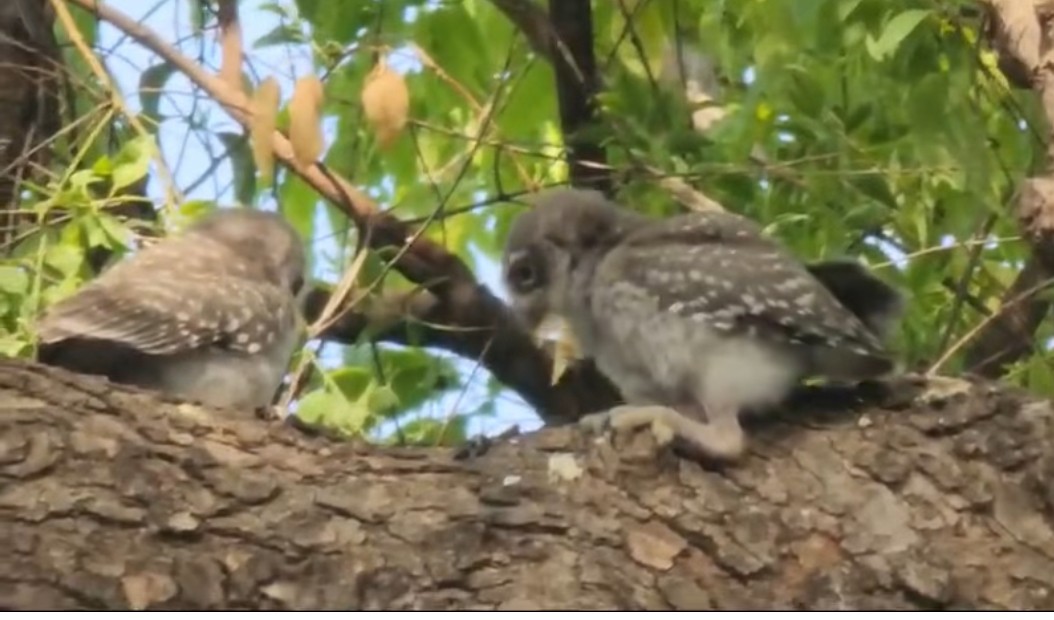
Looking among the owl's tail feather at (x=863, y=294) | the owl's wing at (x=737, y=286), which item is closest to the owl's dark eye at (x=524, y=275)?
the owl's wing at (x=737, y=286)

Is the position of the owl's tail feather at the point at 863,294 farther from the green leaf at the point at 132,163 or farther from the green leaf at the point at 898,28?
the green leaf at the point at 132,163

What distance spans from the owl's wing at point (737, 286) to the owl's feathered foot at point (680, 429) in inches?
7.8

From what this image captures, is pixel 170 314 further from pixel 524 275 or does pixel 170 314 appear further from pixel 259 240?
pixel 524 275

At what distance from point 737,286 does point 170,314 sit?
0.86m

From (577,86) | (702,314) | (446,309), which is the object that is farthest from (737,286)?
(577,86)

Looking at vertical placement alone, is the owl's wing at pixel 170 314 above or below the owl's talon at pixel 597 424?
above

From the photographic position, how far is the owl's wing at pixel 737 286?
2.60m

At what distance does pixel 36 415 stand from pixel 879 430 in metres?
1.11

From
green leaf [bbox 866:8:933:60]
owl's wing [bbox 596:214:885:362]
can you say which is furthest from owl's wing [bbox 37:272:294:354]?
green leaf [bbox 866:8:933:60]

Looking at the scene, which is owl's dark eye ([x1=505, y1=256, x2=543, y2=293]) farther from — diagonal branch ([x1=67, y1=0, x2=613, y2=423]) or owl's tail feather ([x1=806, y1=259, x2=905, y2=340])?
owl's tail feather ([x1=806, y1=259, x2=905, y2=340])

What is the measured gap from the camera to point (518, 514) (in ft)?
7.47

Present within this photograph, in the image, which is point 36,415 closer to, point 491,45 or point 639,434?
point 639,434

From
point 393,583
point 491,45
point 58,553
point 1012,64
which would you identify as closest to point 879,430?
point 1012,64

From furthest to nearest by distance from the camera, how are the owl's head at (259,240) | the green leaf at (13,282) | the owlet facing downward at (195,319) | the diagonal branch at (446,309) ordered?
the diagonal branch at (446,309)
the owl's head at (259,240)
the green leaf at (13,282)
the owlet facing downward at (195,319)
